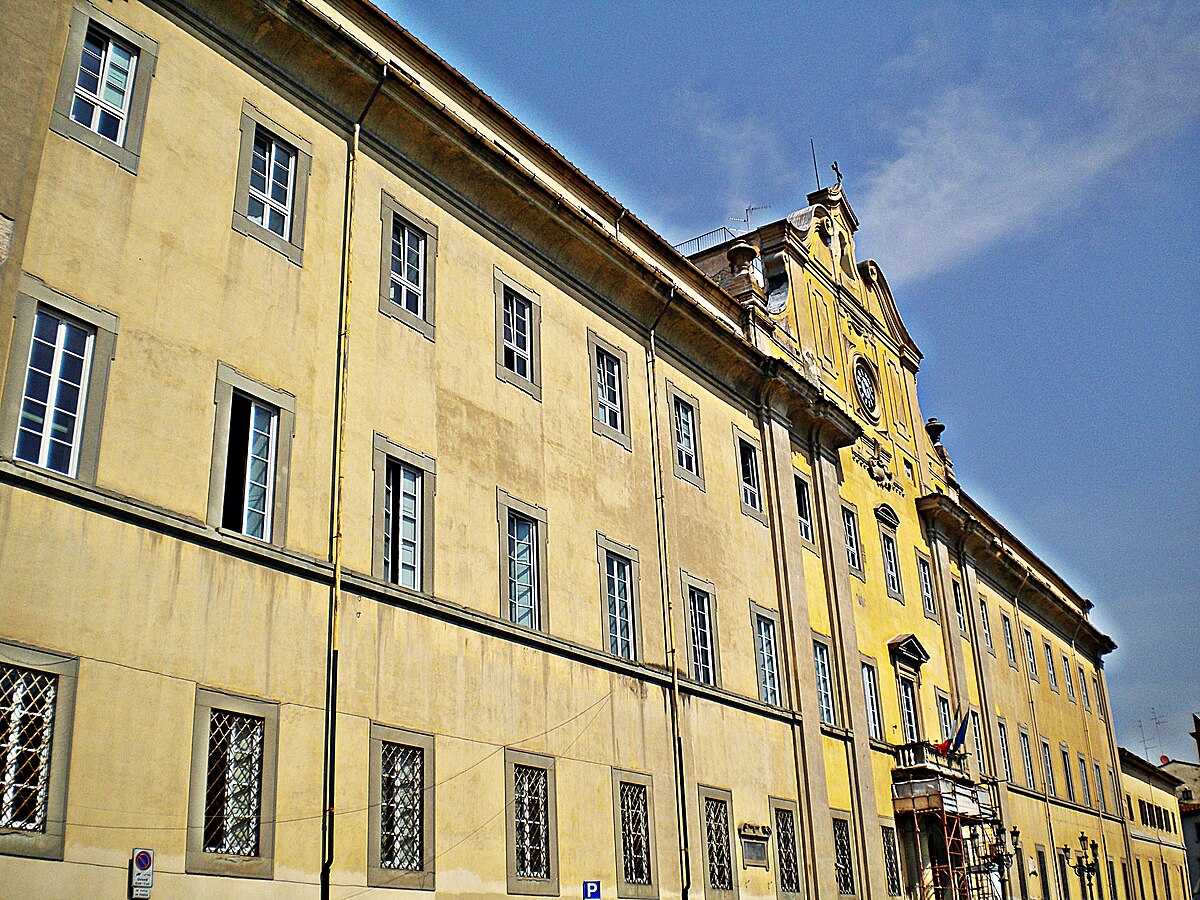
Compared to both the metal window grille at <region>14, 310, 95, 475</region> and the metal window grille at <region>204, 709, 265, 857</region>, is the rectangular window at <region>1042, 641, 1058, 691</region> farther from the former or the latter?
the metal window grille at <region>14, 310, 95, 475</region>

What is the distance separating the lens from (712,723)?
23312 mm

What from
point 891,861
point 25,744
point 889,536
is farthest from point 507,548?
point 889,536

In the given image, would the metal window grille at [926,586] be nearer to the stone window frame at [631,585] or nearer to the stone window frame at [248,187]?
the stone window frame at [631,585]

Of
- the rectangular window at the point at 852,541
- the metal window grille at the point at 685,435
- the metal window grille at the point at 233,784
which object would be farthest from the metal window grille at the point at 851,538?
the metal window grille at the point at 233,784

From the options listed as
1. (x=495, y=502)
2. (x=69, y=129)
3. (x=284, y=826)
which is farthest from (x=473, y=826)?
(x=69, y=129)

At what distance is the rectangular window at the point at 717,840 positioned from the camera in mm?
22000

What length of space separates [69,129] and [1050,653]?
144ft

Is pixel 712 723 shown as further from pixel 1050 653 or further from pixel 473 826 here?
pixel 1050 653

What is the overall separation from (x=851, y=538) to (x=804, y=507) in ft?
8.91

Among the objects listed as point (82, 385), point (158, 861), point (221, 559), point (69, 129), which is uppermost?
point (69, 129)

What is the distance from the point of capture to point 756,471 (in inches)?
1117

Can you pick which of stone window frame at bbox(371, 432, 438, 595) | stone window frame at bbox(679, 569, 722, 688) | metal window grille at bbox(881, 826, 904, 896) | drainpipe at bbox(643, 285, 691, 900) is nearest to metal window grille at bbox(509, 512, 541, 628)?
stone window frame at bbox(371, 432, 438, 595)

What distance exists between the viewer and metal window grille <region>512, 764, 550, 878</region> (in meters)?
18.0

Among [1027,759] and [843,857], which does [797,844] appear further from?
[1027,759]
